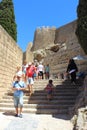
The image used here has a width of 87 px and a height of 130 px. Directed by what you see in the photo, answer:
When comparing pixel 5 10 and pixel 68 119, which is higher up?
pixel 5 10

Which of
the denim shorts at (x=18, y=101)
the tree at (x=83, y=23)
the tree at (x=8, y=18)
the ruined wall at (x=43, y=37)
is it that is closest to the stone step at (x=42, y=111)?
the denim shorts at (x=18, y=101)

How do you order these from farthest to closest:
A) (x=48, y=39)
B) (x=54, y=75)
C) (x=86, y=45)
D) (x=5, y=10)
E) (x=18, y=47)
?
(x=48, y=39), (x=54, y=75), (x=5, y=10), (x=18, y=47), (x=86, y=45)

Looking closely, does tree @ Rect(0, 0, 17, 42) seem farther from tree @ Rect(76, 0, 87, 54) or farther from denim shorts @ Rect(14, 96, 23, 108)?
denim shorts @ Rect(14, 96, 23, 108)

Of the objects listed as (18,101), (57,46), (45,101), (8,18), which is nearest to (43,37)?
(57,46)

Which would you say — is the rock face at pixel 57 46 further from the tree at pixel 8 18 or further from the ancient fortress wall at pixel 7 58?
the ancient fortress wall at pixel 7 58

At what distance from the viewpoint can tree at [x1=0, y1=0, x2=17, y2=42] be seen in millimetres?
18200

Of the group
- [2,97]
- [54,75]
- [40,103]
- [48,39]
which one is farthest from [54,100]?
[48,39]

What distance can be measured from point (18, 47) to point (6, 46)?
2.97 metres

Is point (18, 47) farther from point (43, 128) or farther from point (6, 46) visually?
point (43, 128)

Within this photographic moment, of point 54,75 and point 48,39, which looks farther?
point 48,39

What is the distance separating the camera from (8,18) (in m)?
18.7

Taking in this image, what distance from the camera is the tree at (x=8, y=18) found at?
1820 cm

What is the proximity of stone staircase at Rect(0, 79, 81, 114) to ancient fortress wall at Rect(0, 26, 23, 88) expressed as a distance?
26.5 inches

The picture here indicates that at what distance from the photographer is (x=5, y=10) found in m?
19.3
